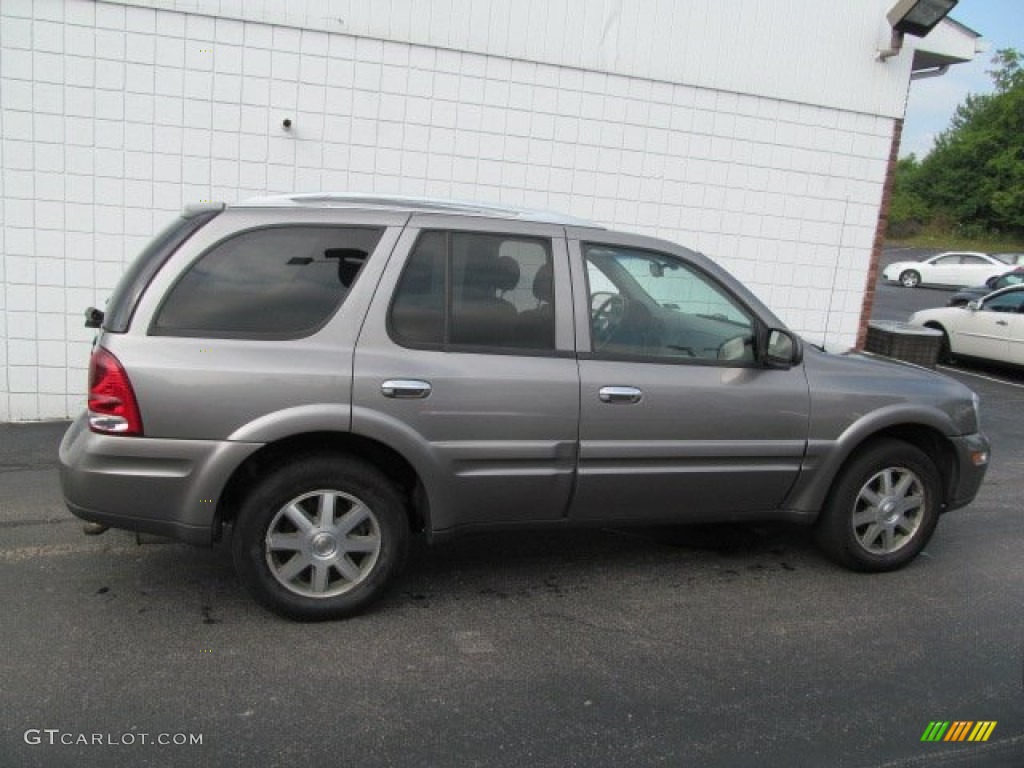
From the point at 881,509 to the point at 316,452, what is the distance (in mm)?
2877

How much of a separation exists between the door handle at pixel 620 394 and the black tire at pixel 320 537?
101cm

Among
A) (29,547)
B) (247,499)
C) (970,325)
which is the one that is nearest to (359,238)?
(247,499)

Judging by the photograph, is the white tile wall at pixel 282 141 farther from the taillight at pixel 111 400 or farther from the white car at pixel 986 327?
the white car at pixel 986 327

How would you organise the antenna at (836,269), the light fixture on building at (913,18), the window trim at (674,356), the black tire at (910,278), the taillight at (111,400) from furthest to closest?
the black tire at (910,278) < the antenna at (836,269) < the light fixture on building at (913,18) < the window trim at (674,356) < the taillight at (111,400)

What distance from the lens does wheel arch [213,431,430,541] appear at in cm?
343

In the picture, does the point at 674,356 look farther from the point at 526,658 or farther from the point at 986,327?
the point at 986,327

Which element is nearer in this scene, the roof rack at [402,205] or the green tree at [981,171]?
the roof rack at [402,205]

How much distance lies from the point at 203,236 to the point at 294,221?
372 mm

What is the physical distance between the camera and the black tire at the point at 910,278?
28172 mm

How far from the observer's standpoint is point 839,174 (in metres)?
8.73

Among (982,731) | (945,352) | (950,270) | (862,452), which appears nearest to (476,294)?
(862,452)

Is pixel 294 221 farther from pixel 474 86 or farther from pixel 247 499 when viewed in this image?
pixel 474 86

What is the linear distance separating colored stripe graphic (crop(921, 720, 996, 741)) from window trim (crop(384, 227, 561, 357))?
199 cm

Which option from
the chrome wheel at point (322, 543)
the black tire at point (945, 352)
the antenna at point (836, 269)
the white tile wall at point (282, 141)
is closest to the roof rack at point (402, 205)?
the chrome wheel at point (322, 543)
